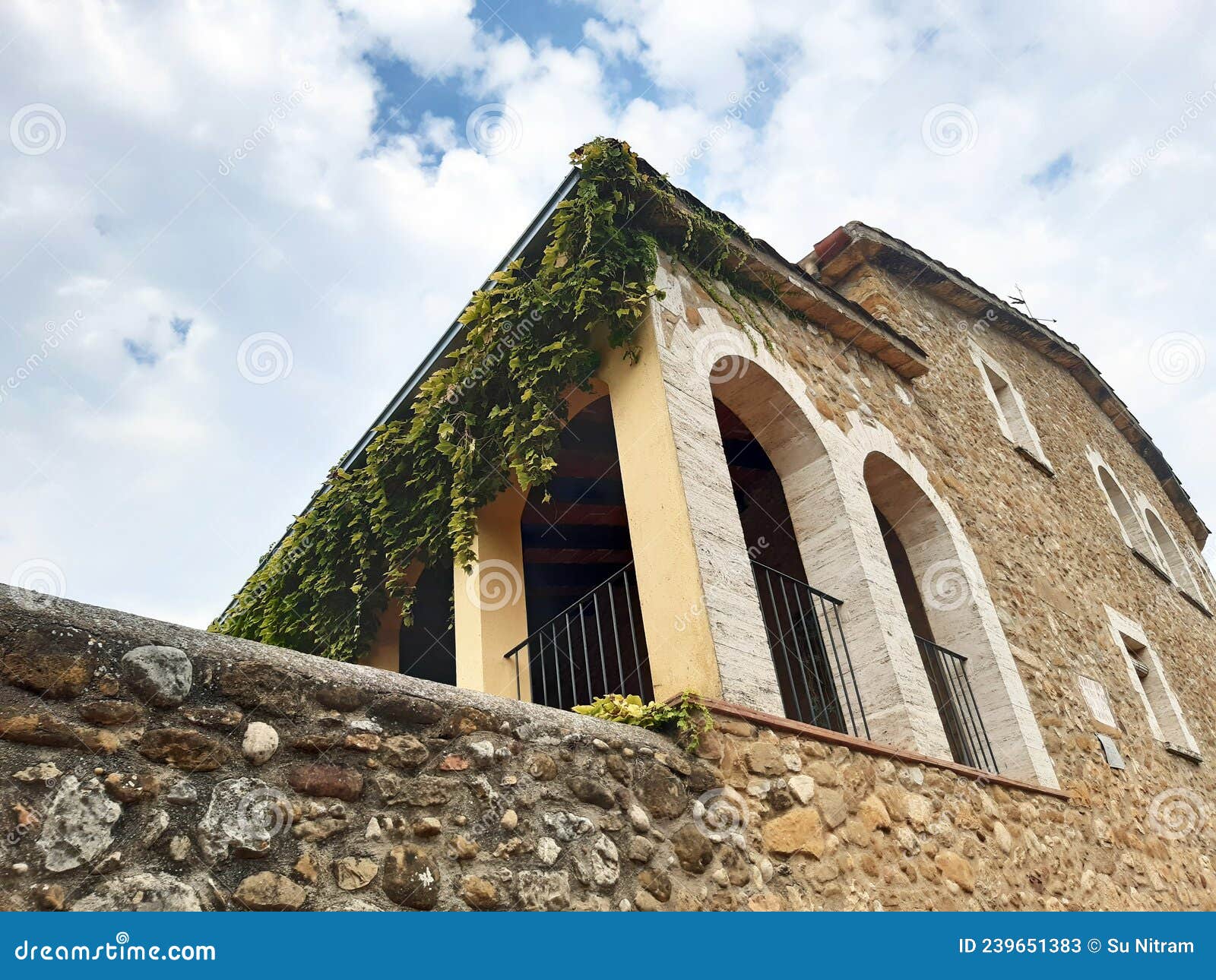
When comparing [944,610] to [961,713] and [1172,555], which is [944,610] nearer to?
[961,713]

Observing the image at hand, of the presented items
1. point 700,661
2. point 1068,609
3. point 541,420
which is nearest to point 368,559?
point 541,420

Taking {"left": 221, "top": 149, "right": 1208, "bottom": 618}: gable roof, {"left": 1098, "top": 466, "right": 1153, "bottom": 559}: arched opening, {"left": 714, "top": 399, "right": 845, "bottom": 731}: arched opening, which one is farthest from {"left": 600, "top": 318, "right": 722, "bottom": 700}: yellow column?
{"left": 1098, "top": 466, "right": 1153, "bottom": 559}: arched opening

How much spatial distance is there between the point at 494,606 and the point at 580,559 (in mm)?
2297

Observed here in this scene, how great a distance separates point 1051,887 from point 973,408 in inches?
157

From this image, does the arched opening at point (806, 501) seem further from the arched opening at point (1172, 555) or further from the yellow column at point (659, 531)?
the arched opening at point (1172, 555)

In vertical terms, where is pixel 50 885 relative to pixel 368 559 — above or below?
below

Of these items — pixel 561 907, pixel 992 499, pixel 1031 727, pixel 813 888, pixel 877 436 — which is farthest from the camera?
pixel 992 499

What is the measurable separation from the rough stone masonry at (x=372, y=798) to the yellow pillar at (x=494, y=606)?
5.25 feet

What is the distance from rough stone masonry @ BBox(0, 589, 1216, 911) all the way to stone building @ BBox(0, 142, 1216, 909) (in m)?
0.01

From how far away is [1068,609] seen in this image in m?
6.38

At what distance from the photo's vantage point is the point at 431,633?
20.4 ft

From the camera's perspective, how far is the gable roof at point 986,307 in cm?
724

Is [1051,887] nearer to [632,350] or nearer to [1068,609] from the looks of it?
[1068,609]

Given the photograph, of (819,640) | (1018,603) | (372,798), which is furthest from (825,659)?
(372,798)
